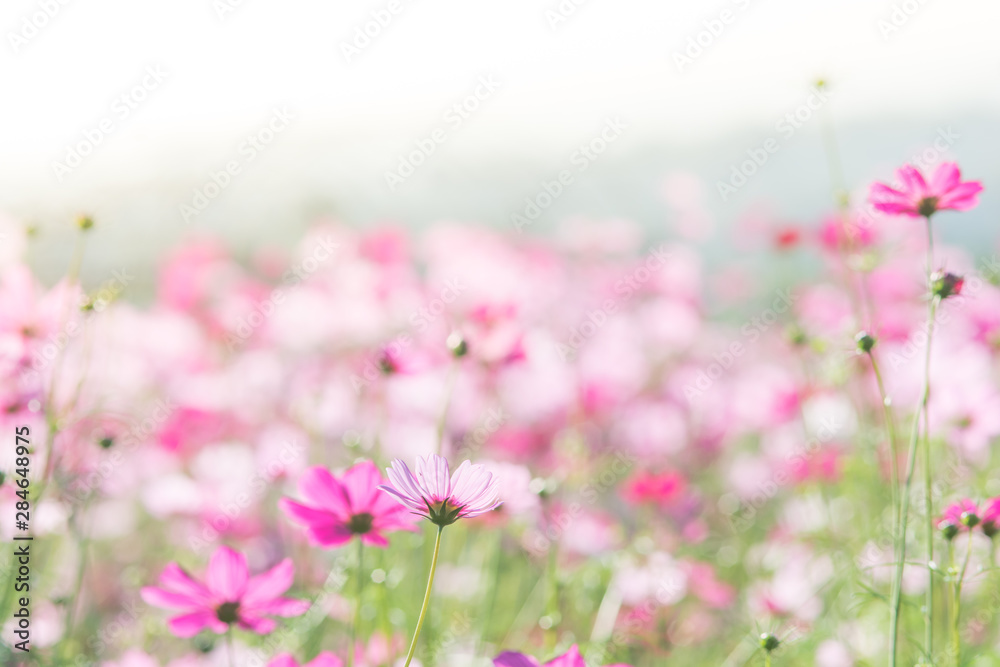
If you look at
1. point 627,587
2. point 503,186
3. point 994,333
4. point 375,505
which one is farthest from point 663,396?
point 503,186

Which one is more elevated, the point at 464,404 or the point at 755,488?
the point at 464,404

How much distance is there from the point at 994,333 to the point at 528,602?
83 centimetres

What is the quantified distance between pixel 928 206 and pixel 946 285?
0.08 meters

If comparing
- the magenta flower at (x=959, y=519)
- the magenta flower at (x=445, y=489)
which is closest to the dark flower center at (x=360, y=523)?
the magenta flower at (x=445, y=489)

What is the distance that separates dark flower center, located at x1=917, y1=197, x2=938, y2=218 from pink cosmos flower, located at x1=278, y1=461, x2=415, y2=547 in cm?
49

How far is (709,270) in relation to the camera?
13.0 feet

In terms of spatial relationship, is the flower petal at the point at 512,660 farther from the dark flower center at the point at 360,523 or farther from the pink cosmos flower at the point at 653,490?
the pink cosmos flower at the point at 653,490

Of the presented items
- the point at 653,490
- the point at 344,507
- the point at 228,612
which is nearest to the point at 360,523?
the point at 344,507

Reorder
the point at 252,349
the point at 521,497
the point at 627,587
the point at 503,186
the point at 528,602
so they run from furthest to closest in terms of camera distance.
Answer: the point at 503,186 → the point at 252,349 → the point at 528,602 → the point at 627,587 → the point at 521,497

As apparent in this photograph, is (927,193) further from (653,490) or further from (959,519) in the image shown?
(653,490)

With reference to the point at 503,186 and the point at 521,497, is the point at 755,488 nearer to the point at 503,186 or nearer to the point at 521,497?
the point at 521,497

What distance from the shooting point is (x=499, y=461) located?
1610 millimetres

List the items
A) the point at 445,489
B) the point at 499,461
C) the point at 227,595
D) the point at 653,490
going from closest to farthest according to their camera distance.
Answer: the point at 445,489
the point at 227,595
the point at 653,490
the point at 499,461

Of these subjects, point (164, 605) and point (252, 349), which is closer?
point (164, 605)
